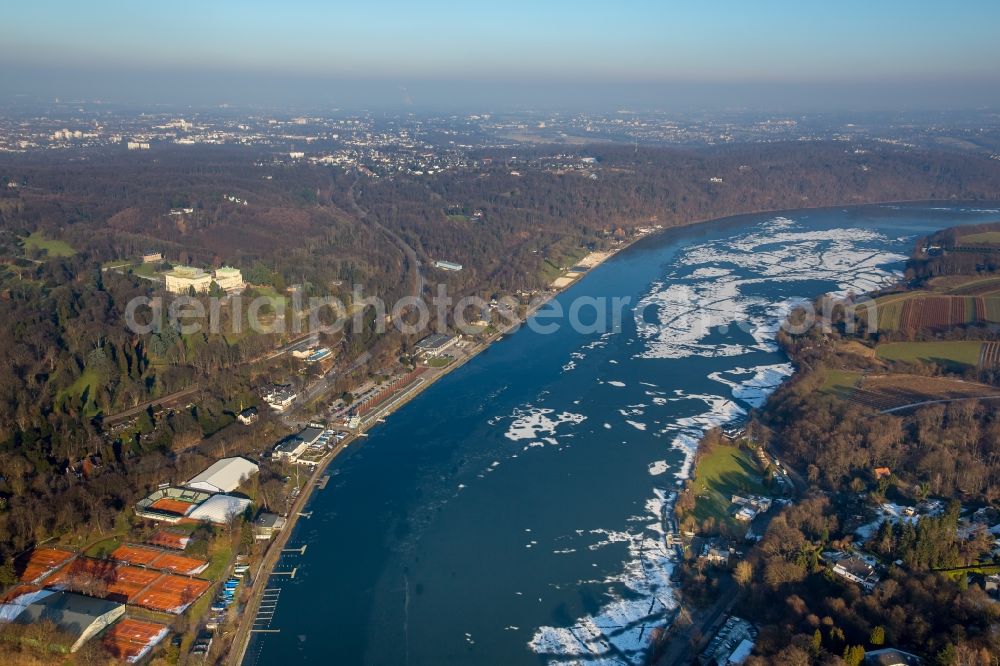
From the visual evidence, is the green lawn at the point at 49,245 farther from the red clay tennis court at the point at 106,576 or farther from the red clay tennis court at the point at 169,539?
the red clay tennis court at the point at 106,576

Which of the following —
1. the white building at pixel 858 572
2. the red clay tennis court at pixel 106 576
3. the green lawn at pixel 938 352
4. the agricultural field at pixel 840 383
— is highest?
the green lawn at pixel 938 352

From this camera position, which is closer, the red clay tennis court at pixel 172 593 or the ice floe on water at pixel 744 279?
the red clay tennis court at pixel 172 593

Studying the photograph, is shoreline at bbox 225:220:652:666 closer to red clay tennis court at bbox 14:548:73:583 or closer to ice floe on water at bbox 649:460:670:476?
red clay tennis court at bbox 14:548:73:583

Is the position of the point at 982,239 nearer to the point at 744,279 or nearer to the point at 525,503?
the point at 744,279

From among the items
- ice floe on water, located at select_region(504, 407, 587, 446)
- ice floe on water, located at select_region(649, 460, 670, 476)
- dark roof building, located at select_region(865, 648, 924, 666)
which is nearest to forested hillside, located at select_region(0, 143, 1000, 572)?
ice floe on water, located at select_region(504, 407, 587, 446)

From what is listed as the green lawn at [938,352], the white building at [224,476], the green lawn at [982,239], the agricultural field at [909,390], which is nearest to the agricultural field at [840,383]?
the agricultural field at [909,390]

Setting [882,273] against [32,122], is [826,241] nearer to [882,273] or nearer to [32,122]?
[882,273]

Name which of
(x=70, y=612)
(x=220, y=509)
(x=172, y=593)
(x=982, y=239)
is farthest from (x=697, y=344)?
(x=982, y=239)
